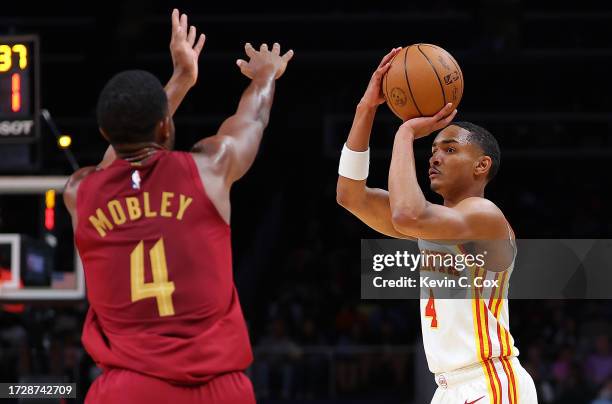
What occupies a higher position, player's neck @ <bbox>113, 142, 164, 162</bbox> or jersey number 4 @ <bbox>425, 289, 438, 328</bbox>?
player's neck @ <bbox>113, 142, 164, 162</bbox>

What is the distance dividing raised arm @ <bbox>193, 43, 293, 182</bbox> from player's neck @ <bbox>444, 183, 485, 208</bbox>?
1.02 meters

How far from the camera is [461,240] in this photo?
397 centimetres

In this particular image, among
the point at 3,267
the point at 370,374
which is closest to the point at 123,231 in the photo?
the point at 3,267

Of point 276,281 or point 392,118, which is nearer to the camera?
point 392,118

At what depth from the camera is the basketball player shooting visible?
111 inches

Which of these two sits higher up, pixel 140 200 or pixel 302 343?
pixel 140 200

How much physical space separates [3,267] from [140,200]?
544cm

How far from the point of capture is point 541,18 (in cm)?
1309

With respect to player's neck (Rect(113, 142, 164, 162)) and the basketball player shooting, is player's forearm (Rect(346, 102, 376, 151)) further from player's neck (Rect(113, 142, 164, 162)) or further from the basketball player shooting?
player's neck (Rect(113, 142, 164, 162))

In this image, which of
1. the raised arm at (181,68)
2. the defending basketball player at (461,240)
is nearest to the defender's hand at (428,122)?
the defending basketball player at (461,240)

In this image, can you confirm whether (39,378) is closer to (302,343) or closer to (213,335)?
(302,343)

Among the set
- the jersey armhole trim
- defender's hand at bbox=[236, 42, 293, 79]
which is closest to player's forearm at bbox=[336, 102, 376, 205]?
defender's hand at bbox=[236, 42, 293, 79]

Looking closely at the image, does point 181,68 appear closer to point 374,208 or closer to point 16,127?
point 374,208

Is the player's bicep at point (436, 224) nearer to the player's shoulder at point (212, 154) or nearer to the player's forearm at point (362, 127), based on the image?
the player's forearm at point (362, 127)
